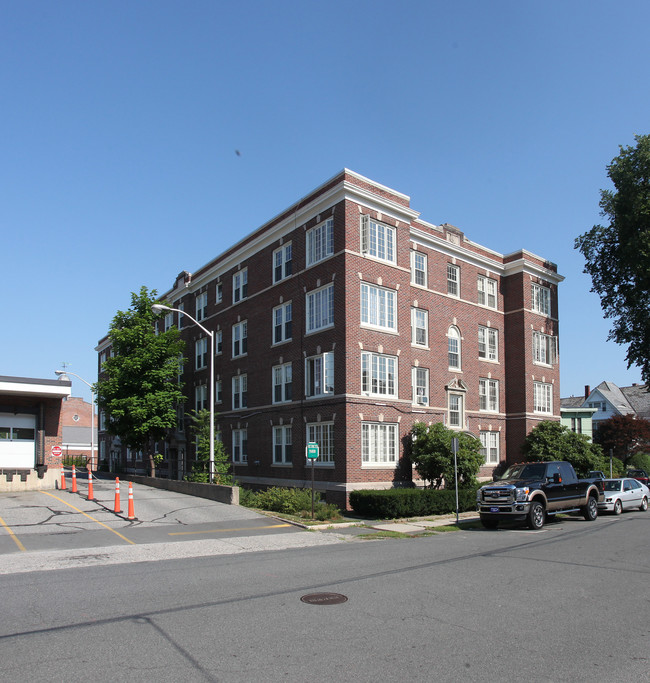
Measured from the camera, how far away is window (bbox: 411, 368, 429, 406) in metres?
29.1

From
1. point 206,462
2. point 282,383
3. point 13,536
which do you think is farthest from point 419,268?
point 13,536

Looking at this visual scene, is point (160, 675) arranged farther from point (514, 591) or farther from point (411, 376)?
point (411, 376)

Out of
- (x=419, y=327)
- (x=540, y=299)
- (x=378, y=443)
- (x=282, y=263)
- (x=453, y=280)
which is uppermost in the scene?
(x=282, y=263)

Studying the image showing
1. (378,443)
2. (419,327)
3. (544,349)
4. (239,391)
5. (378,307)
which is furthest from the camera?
(544,349)

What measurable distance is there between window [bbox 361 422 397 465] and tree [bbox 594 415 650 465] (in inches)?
1385

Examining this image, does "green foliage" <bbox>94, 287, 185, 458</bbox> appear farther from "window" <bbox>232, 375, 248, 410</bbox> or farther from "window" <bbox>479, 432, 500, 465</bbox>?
"window" <bbox>479, 432, 500, 465</bbox>

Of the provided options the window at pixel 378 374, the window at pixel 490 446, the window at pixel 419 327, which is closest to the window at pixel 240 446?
the window at pixel 378 374

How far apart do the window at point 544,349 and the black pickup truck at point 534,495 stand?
591 inches

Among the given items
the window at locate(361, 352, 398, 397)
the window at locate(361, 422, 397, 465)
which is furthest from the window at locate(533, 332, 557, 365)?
the window at locate(361, 422, 397, 465)

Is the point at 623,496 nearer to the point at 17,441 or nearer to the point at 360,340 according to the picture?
the point at 360,340

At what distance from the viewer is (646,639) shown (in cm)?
709

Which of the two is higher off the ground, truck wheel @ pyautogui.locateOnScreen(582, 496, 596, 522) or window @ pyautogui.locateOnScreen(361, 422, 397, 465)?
window @ pyautogui.locateOnScreen(361, 422, 397, 465)

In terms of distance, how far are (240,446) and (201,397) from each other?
6920mm

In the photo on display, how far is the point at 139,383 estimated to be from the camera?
115 ft
